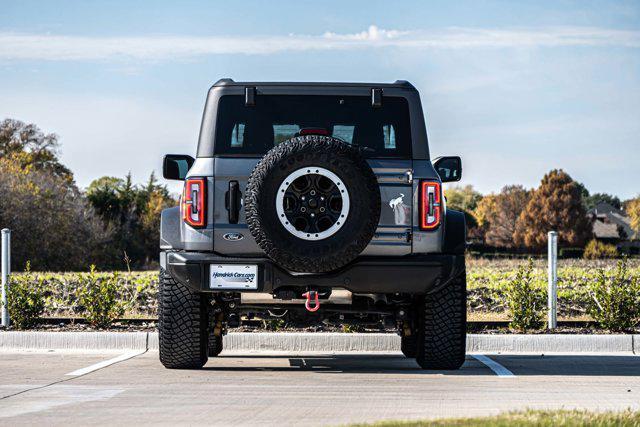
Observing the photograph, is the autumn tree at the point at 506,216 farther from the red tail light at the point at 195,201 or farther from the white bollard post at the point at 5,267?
the red tail light at the point at 195,201

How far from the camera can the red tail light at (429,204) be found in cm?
864

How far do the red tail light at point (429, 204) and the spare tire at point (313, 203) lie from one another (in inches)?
24.7

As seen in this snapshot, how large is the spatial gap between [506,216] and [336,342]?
313 feet

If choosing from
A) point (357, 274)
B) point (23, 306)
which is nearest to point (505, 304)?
point (23, 306)

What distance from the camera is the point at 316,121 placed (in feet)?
30.0

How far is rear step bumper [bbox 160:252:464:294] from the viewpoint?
844 cm

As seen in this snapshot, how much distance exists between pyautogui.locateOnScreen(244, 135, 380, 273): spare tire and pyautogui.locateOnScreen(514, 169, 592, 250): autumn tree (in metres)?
86.5

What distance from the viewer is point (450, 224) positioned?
902cm

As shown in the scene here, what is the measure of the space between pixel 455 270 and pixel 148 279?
36.5ft

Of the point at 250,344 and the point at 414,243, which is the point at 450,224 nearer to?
the point at 414,243

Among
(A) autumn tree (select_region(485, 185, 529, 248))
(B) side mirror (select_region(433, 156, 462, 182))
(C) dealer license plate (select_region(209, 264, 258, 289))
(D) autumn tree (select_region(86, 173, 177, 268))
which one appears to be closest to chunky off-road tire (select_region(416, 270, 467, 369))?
(B) side mirror (select_region(433, 156, 462, 182))

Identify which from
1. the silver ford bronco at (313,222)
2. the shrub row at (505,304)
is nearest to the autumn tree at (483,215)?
the shrub row at (505,304)

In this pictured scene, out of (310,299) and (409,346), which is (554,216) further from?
(310,299)

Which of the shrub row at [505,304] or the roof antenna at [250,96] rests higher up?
the roof antenna at [250,96]
